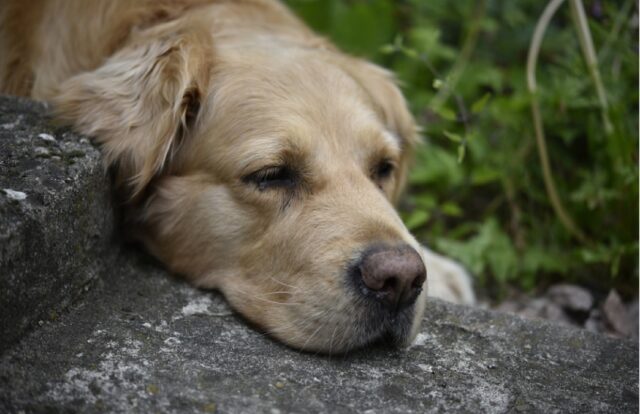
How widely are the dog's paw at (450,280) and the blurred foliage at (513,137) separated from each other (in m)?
0.11

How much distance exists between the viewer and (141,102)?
→ 10.9 ft

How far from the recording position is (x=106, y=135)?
127 inches

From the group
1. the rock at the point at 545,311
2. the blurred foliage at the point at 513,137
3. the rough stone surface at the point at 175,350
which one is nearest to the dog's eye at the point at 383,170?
the blurred foliage at the point at 513,137

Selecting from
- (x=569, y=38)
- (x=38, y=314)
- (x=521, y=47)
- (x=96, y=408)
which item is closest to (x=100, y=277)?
(x=38, y=314)

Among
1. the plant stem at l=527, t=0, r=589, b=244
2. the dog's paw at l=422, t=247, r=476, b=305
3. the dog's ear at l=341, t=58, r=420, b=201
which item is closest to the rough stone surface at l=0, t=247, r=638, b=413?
the dog's ear at l=341, t=58, r=420, b=201

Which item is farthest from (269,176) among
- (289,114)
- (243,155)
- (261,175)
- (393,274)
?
(393,274)

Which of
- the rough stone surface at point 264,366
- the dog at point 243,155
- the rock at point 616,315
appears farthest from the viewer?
the rock at point 616,315

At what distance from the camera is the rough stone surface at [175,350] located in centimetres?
240

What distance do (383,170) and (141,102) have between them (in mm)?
1114

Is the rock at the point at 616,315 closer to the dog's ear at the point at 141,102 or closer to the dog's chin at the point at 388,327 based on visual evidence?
the dog's chin at the point at 388,327

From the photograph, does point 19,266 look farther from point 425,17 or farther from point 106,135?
point 425,17

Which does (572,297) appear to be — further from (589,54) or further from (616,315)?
(589,54)

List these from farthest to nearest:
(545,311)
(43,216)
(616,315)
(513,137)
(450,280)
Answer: (513,137) < (450,280) < (545,311) < (616,315) < (43,216)

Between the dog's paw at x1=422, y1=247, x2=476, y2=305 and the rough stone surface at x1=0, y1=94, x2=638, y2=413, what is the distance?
1.23m
